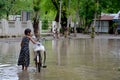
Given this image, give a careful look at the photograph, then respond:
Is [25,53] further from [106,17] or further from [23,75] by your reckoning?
[106,17]

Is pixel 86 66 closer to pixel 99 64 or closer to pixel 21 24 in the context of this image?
pixel 99 64

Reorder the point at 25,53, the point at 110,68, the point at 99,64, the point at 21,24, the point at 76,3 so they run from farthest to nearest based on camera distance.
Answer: the point at 76,3, the point at 21,24, the point at 99,64, the point at 110,68, the point at 25,53

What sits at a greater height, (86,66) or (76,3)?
(76,3)

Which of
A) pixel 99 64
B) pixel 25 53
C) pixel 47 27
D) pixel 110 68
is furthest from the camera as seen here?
pixel 47 27

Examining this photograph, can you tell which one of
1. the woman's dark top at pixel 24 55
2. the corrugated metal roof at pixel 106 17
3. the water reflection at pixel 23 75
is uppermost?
the corrugated metal roof at pixel 106 17

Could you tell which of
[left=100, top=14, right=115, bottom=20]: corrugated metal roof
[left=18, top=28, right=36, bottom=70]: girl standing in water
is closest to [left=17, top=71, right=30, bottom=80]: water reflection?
[left=18, top=28, right=36, bottom=70]: girl standing in water

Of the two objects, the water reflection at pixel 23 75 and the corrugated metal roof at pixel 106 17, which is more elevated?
the corrugated metal roof at pixel 106 17

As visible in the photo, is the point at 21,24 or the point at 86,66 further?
the point at 21,24

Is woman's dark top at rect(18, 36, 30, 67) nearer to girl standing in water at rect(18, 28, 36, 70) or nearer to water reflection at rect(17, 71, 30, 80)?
girl standing in water at rect(18, 28, 36, 70)

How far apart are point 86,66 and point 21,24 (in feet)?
109

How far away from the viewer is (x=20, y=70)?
583 inches

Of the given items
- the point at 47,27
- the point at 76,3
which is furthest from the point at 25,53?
the point at 47,27

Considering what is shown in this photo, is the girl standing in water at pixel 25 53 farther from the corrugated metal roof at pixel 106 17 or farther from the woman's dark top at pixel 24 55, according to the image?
the corrugated metal roof at pixel 106 17

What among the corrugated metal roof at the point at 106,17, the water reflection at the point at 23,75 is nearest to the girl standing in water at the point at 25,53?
the water reflection at the point at 23,75
